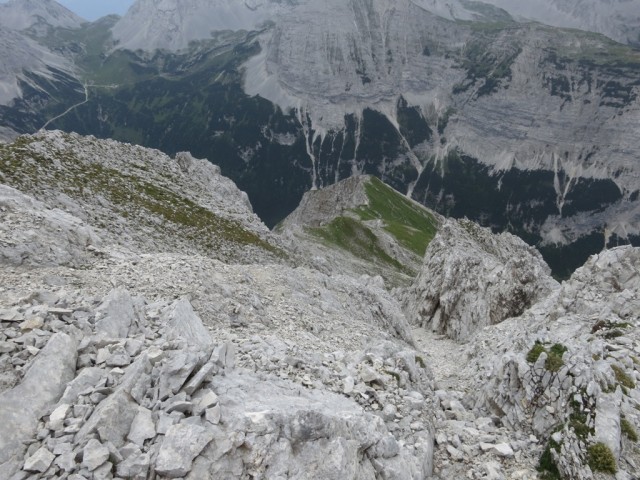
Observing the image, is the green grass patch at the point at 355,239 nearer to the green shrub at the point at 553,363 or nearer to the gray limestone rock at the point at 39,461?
the green shrub at the point at 553,363

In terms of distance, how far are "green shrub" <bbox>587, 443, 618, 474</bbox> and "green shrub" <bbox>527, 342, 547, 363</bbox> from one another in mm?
6387

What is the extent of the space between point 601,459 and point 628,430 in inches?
95.6

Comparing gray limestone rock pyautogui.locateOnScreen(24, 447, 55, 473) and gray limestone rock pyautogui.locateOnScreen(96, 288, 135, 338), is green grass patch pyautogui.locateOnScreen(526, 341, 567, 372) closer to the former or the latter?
gray limestone rock pyautogui.locateOnScreen(96, 288, 135, 338)

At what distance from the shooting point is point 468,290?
67.5 metres

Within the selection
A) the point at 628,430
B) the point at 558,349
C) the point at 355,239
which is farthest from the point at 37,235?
the point at 355,239

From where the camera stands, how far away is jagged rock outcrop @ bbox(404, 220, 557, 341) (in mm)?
60969

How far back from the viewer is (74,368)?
13.8 meters

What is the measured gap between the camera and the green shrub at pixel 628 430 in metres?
16.8

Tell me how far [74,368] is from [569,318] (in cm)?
3855

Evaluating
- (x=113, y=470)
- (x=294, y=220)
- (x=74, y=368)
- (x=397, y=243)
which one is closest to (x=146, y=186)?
(x=74, y=368)

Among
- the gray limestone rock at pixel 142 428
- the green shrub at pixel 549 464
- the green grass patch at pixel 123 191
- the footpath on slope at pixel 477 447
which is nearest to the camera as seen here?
the gray limestone rock at pixel 142 428

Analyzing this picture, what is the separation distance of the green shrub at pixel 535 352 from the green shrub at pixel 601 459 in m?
6.39

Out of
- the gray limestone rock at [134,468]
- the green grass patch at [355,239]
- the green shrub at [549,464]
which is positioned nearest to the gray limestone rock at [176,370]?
the gray limestone rock at [134,468]

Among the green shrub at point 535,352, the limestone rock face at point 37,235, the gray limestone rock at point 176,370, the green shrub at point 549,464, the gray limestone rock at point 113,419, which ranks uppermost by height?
the green shrub at point 535,352
